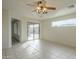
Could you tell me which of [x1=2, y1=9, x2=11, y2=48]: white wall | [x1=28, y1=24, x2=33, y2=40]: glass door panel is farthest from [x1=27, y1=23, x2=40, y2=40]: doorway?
[x1=2, y1=9, x2=11, y2=48]: white wall

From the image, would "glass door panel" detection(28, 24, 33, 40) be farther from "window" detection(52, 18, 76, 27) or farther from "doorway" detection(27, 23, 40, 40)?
"window" detection(52, 18, 76, 27)

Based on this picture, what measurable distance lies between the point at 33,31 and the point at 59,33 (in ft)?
12.5

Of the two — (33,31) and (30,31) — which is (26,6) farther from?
(33,31)

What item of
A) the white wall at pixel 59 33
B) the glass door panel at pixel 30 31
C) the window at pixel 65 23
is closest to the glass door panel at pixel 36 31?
the glass door panel at pixel 30 31

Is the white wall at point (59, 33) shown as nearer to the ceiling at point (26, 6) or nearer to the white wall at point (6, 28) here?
the ceiling at point (26, 6)

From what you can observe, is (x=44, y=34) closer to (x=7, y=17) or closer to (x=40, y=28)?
(x=40, y=28)

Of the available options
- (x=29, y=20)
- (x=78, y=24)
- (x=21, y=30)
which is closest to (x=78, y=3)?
(x=78, y=24)

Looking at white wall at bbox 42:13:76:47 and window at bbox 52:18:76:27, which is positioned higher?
window at bbox 52:18:76:27

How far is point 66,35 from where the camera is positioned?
8.03m

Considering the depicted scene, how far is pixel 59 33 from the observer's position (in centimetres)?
913

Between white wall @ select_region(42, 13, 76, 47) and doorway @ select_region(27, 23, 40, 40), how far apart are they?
30.8 inches

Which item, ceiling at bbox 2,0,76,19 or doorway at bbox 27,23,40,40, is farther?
doorway at bbox 27,23,40,40

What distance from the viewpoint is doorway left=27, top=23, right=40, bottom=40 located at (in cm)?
1118

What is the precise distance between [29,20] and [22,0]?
623 cm
